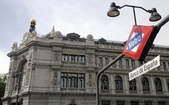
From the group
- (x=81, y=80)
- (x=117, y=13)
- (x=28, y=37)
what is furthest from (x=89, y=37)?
(x=117, y=13)

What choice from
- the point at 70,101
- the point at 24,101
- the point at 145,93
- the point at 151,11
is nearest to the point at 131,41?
the point at 151,11

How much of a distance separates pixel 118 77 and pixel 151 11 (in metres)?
29.9

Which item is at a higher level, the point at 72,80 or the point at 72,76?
the point at 72,76

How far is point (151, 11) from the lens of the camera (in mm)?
9305

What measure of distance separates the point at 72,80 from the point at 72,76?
765mm

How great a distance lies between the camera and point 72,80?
115 feet

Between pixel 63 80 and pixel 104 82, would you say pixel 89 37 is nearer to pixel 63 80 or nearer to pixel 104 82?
pixel 104 82

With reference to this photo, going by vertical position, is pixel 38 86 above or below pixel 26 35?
below

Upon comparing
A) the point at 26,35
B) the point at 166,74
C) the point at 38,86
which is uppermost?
the point at 26,35

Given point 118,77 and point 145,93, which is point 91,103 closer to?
point 118,77

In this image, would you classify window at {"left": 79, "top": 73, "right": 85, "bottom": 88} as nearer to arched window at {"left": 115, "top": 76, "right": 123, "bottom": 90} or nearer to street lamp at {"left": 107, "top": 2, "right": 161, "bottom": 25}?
arched window at {"left": 115, "top": 76, "right": 123, "bottom": 90}

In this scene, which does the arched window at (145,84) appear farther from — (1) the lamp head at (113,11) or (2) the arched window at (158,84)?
(1) the lamp head at (113,11)

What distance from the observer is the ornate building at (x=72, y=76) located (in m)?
33.2

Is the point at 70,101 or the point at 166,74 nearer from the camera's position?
the point at 70,101
